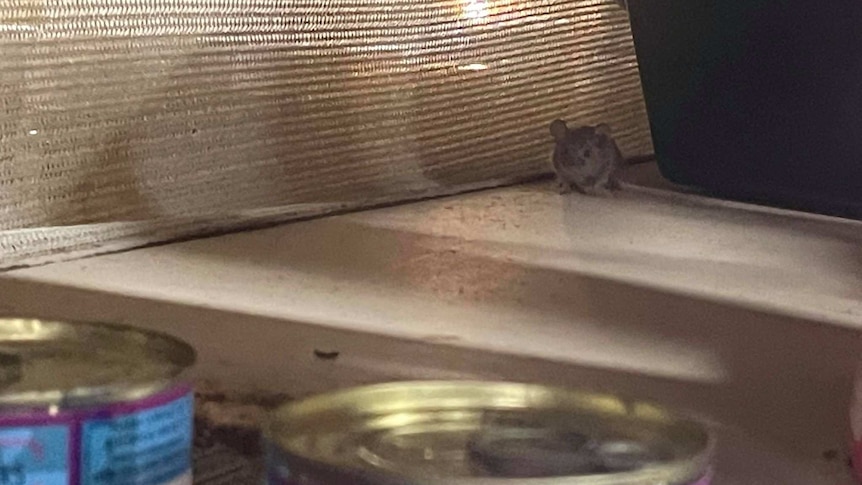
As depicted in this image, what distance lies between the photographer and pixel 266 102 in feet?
4.37

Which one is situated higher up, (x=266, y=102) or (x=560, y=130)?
(x=266, y=102)

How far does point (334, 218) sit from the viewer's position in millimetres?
1354

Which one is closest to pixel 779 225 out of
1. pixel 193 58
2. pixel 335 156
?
pixel 335 156

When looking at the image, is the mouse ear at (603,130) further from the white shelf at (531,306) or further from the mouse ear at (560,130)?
the white shelf at (531,306)

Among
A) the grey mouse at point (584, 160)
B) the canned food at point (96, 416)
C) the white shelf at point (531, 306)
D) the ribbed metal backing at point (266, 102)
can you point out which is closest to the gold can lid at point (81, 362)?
the canned food at point (96, 416)

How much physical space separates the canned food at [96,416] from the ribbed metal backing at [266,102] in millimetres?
589

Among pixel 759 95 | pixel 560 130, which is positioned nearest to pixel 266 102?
pixel 560 130

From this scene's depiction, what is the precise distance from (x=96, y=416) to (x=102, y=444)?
11 mm

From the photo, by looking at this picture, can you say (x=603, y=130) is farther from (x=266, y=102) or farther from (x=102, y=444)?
(x=102, y=444)

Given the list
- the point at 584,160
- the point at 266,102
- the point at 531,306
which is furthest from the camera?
the point at 584,160

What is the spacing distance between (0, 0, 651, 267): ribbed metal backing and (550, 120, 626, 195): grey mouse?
10 cm

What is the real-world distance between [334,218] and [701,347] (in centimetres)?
60

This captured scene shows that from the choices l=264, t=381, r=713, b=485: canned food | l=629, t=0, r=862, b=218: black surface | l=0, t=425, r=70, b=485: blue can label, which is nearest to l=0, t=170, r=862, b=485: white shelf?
l=629, t=0, r=862, b=218: black surface

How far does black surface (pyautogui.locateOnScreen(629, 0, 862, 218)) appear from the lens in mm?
1274
